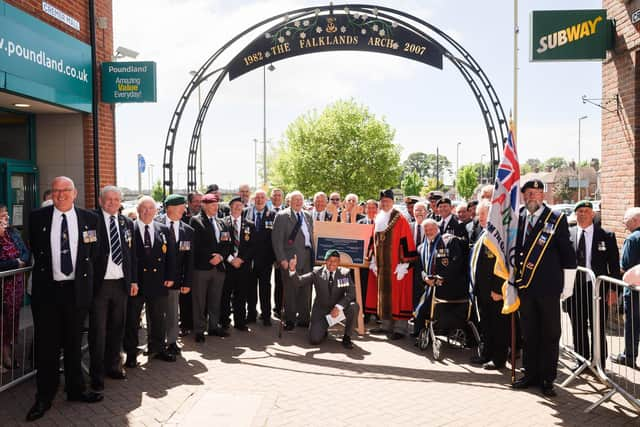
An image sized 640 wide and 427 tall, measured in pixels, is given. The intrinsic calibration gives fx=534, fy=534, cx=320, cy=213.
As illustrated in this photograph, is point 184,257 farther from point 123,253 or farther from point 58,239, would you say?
point 58,239

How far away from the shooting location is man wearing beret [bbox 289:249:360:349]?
7504 millimetres

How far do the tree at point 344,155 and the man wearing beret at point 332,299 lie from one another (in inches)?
1091

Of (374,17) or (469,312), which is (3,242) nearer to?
(469,312)

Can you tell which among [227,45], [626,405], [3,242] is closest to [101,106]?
[227,45]

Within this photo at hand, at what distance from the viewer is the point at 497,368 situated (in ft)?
21.0

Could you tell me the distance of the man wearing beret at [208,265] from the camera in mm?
7613

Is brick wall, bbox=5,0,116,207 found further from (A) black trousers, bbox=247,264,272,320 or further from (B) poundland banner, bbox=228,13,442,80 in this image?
(A) black trousers, bbox=247,264,272,320

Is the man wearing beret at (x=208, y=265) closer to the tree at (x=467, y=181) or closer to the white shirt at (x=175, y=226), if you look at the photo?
the white shirt at (x=175, y=226)

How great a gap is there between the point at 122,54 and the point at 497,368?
28.5 feet

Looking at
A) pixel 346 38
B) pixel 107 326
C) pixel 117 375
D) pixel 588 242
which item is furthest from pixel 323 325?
pixel 346 38

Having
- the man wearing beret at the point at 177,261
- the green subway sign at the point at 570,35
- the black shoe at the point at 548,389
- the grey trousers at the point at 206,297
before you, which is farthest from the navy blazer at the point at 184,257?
the green subway sign at the point at 570,35

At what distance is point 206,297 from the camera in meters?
7.84

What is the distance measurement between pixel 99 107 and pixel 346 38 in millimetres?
4953

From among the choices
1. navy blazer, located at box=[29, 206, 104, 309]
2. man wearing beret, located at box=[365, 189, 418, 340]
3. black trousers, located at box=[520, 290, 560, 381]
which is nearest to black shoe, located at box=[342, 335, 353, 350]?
man wearing beret, located at box=[365, 189, 418, 340]
